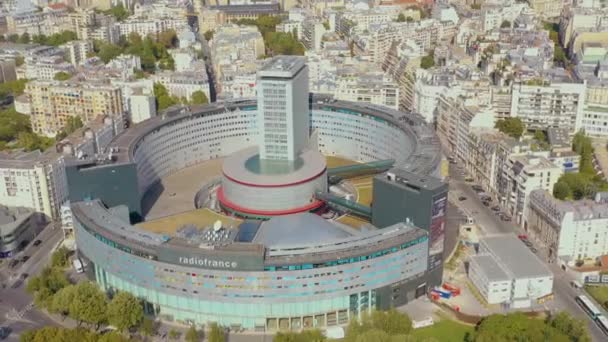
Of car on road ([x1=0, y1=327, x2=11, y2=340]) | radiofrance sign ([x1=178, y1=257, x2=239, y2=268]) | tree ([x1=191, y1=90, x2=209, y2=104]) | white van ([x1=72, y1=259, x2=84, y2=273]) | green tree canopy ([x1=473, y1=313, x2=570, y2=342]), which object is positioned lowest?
car on road ([x1=0, y1=327, x2=11, y2=340])

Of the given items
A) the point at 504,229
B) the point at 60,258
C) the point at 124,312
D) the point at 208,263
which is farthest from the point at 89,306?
the point at 504,229

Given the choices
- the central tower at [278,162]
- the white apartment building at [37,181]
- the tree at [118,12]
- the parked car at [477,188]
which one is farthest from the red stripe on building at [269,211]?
the tree at [118,12]

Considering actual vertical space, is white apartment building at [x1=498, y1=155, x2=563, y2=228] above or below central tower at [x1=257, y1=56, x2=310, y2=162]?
below

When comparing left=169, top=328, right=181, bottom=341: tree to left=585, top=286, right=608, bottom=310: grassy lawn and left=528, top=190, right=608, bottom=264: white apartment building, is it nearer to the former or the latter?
left=585, top=286, right=608, bottom=310: grassy lawn

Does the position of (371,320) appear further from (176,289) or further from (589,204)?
(589,204)

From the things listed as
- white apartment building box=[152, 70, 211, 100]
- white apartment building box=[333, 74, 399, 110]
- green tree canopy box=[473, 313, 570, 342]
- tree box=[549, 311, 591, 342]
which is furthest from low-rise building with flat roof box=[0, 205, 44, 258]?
tree box=[549, 311, 591, 342]

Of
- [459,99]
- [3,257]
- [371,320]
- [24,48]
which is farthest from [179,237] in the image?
[24,48]

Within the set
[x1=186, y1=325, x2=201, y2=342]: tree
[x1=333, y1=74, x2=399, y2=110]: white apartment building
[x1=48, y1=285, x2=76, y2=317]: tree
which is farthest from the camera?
[x1=333, y1=74, x2=399, y2=110]: white apartment building

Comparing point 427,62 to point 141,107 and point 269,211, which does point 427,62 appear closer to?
point 141,107
